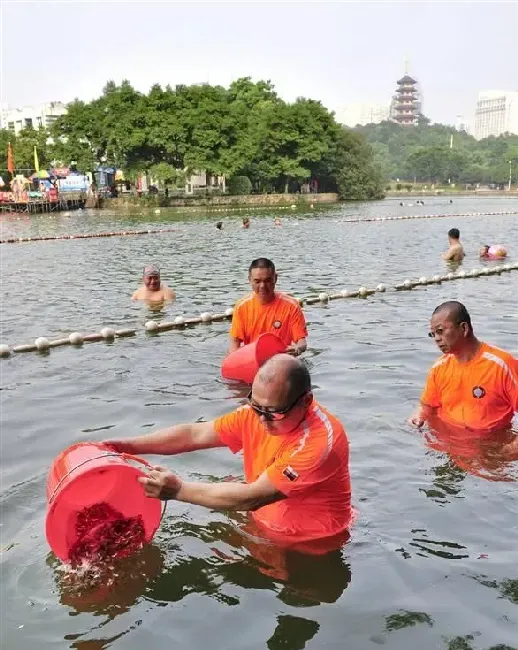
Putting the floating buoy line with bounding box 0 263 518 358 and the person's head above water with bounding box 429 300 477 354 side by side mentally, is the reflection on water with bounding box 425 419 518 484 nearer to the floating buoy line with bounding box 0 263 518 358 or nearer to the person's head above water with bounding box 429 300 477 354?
the person's head above water with bounding box 429 300 477 354

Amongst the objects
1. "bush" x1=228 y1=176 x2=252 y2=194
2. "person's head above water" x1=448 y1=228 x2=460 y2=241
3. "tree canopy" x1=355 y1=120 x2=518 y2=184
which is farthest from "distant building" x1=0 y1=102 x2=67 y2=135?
"person's head above water" x1=448 y1=228 x2=460 y2=241

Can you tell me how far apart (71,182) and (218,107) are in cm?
1850

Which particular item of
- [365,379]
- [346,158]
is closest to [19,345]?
[365,379]

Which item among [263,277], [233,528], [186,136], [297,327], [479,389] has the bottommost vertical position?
[233,528]

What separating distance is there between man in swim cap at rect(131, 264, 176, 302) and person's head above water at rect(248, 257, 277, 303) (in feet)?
19.6

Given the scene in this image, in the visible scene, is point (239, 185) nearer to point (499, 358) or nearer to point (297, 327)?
point (297, 327)

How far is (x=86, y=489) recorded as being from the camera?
4.41 m

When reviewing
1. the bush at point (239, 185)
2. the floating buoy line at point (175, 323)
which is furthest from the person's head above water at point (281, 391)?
the bush at point (239, 185)

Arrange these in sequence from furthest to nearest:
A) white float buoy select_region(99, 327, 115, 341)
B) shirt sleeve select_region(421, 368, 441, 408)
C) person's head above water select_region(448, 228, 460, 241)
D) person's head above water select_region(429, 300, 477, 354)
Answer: person's head above water select_region(448, 228, 460, 241) < white float buoy select_region(99, 327, 115, 341) < shirt sleeve select_region(421, 368, 441, 408) < person's head above water select_region(429, 300, 477, 354)

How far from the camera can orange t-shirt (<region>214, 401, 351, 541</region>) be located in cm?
412

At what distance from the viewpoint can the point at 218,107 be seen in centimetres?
6756

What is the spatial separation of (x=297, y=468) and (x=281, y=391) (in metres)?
0.50

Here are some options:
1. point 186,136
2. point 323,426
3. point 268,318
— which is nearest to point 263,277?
point 268,318

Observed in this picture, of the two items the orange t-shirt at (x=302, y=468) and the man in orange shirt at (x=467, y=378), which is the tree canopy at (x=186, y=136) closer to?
the man in orange shirt at (x=467, y=378)
